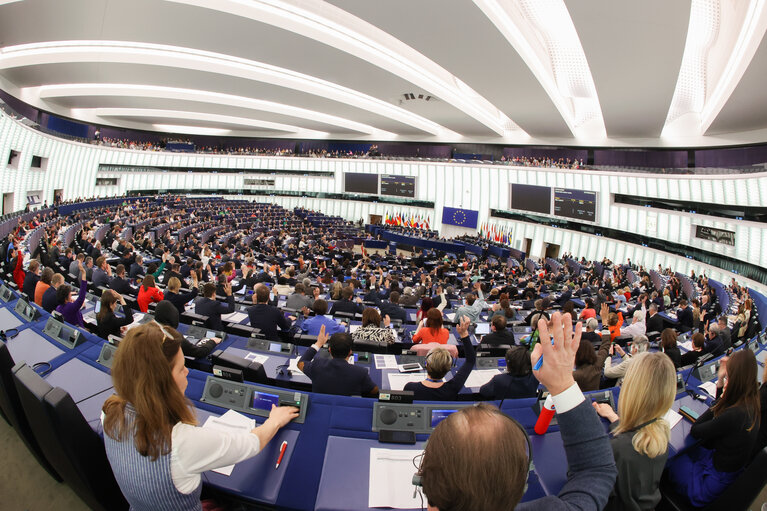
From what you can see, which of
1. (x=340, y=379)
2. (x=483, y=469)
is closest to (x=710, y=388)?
(x=340, y=379)

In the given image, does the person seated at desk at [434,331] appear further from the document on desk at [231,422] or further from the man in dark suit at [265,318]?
the document on desk at [231,422]

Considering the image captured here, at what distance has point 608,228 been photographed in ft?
76.0

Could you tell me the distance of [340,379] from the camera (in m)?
2.74

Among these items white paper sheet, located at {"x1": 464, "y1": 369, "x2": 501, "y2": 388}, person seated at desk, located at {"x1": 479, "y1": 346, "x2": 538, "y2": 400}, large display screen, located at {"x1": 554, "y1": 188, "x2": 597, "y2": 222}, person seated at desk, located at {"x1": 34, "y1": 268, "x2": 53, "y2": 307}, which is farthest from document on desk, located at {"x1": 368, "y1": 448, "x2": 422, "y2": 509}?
large display screen, located at {"x1": 554, "y1": 188, "x2": 597, "y2": 222}

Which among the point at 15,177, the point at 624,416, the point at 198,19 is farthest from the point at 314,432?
the point at 15,177

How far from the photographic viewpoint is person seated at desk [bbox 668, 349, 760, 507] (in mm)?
2254

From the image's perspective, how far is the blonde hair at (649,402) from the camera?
1718 millimetres

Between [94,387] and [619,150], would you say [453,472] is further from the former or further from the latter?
[619,150]

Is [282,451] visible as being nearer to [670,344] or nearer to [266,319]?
[266,319]

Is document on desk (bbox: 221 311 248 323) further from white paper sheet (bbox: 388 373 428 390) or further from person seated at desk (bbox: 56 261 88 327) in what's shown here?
white paper sheet (bbox: 388 373 428 390)

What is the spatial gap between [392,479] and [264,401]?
92 cm

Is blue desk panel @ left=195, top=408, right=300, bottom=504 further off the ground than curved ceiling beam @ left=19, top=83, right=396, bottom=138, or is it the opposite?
curved ceiling beam @ left=19, top=83, right=396, bottom=138

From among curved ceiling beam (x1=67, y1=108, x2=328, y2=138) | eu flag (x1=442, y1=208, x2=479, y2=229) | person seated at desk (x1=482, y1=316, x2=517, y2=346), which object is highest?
curved ceiling beam (x1=67, y1=108, x2=328, y2=138)

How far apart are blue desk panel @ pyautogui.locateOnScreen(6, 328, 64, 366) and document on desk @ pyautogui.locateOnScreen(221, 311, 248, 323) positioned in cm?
195
